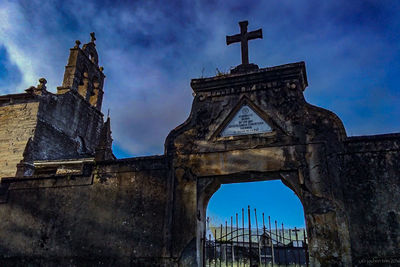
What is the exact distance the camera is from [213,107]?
6.92 metres

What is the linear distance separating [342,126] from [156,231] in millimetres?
4092

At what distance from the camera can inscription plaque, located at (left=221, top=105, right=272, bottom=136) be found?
639 centimetres

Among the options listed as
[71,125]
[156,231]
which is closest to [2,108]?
[71,125]

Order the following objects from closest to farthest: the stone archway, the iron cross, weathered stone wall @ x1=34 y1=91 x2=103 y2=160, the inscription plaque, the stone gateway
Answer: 1. the stone gateway
2. the stone archway
3. the inscription plaque
4. the iron cross
5. weathered stone wall @ x1=34 y1=91 x2=103 y2=160

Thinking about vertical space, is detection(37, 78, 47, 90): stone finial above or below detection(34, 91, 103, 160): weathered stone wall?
above

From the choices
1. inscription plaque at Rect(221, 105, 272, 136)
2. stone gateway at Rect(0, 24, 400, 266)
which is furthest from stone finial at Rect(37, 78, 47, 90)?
inscription plaque at Rect(221, 105, 272, 136)

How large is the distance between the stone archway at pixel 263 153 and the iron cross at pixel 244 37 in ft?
2.45

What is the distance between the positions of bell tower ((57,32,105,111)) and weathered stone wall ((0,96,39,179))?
236 centimetres

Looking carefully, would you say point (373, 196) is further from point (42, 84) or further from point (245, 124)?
point (42, 84)

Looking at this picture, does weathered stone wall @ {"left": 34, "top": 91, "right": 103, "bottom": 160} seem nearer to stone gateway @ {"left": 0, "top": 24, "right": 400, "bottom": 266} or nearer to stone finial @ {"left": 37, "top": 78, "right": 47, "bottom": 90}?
stone finial @ {"left": 37, "top": 78, "right": 47, "bottom": 90}

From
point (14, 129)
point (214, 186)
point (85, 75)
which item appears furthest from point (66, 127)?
point (214, 186)

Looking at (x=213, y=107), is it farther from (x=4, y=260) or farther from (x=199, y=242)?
(x=4, y=260)

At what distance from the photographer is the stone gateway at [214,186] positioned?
5293 mm

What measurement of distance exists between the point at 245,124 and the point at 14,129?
13.7m
